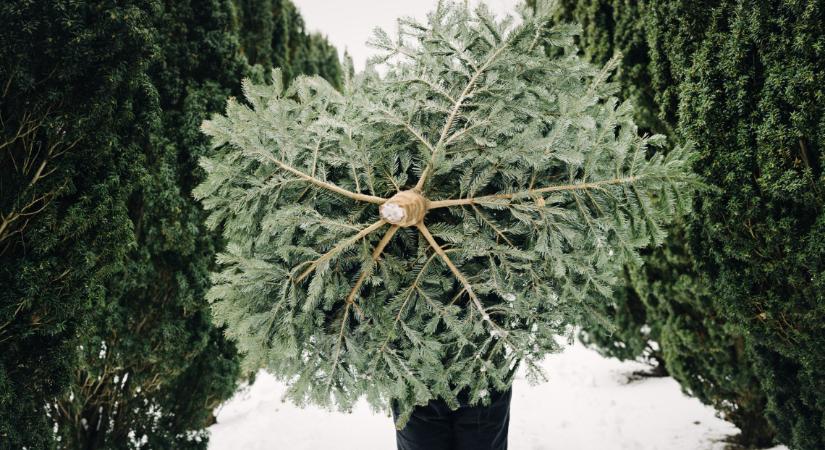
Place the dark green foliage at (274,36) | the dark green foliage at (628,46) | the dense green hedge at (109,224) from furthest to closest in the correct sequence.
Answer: the dark green foliage at (274,36)
the dark green foliage at (628,46)
the dense green hedge at (109,224)

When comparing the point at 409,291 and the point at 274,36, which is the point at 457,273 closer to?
the point at 409,291

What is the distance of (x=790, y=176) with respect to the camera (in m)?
2.16

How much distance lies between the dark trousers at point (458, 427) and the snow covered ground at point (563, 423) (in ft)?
3.36

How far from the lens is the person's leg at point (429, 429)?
213 cm

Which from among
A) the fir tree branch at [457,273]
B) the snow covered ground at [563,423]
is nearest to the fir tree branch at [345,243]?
the fir tree branch at [457,273]

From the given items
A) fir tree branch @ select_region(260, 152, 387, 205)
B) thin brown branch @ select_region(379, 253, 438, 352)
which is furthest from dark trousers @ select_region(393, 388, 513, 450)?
fir tree branch @ select_region(260, 152, 387, 205)

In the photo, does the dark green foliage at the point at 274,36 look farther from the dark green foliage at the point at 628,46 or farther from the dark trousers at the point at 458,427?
the dark trousers at the point at 458,427

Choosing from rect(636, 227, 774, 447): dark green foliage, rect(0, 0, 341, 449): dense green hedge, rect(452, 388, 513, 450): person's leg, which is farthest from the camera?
rect(636, 227, 774, 447): dark green foliage

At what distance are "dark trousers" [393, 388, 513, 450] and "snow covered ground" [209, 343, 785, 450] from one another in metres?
1.02

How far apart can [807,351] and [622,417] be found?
174 centimetres

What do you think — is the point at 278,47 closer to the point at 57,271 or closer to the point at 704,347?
the point at 57,271

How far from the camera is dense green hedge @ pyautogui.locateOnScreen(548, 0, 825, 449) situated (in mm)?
2139

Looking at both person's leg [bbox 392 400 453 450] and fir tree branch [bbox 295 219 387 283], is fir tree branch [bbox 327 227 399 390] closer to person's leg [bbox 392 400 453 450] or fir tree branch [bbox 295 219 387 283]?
fir tree branch [bbox 295 219 387 283]

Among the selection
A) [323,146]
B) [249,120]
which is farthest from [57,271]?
[323,146]
